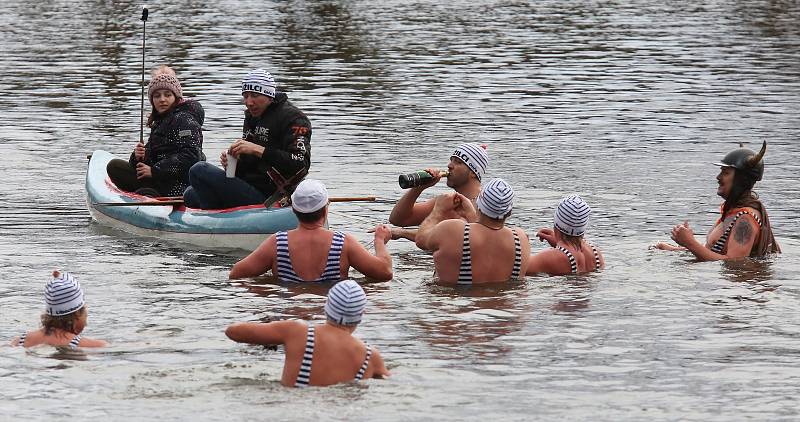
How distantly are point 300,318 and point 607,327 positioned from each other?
2.52 m

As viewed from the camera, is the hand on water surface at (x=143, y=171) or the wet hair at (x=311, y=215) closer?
the wet hair at (x=311, y=215)

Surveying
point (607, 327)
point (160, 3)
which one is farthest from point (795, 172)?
point (160, 3)

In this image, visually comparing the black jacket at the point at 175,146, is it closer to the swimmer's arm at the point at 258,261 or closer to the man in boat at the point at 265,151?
the man in boat at the point at 265,151

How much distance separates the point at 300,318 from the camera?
42.0 ft

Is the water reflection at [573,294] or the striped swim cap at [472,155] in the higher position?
the striped swim cap at [472,155]

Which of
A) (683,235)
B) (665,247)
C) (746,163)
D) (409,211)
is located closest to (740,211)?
(746,163)

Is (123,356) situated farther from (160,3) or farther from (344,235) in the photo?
(160,3)

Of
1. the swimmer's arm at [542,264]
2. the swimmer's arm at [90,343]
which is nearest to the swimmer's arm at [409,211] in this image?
the swimmer's arm at [542,264]

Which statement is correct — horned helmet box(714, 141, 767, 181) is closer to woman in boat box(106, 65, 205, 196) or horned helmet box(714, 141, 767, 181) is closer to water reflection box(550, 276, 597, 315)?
water reflection box(550, 276, 597, 315)

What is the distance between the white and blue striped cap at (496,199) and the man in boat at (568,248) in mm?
783

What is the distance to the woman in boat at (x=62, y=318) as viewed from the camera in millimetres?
11164

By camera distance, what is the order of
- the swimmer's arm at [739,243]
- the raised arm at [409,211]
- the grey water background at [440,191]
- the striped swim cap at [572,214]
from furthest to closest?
1. the raised arm at [409,211]
2. the swimmer's arm at [739,243]
3. the striped swim cap at [572,214]
4. the grey water background at [440,191]

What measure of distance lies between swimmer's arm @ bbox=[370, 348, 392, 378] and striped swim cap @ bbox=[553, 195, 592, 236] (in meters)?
3.65

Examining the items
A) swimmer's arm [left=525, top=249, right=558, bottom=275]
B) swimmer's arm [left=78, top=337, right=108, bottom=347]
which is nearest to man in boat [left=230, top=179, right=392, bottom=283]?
swimmer's arm [left=525, top=249, right=558, bottom=275]
